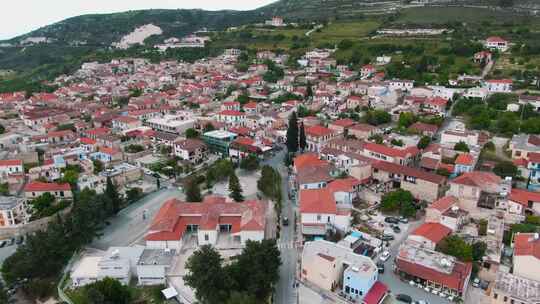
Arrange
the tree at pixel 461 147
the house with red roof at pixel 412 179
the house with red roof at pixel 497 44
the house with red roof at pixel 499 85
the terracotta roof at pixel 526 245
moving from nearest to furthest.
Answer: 1. the terracotta roof at pixel 526 245
2. the house with red roof at pixel 412 179
3. the tree at pixel 461 147
4. the house with red roof at pixel 499 85
5. the house with red roof at pixel 497 44

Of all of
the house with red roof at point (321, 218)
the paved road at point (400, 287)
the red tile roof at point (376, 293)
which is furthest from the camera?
the house with red roof at point (321, 218)

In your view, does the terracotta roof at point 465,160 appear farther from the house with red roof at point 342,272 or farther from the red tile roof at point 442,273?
the house with red roof at point 342,272

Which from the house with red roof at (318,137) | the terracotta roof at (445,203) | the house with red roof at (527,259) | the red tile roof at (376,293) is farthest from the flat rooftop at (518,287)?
the house with red roof at (318,137)

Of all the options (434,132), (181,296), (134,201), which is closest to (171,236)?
(181,296)

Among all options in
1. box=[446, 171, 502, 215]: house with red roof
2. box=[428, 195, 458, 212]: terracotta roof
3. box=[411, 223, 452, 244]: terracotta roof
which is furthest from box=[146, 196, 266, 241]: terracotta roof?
box=[446, 171, 502, 215]: house with red roof

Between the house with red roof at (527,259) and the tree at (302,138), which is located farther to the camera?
the tree at (302,138)

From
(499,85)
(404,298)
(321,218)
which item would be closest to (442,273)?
(404,298)

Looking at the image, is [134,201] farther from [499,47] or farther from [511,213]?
[499,47]

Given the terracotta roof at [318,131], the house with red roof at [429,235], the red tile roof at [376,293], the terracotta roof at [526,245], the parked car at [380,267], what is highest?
the terracotta roof at [318,131]
